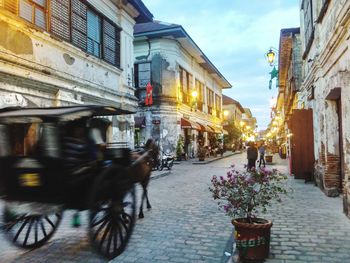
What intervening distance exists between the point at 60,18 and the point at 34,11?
1264 mm

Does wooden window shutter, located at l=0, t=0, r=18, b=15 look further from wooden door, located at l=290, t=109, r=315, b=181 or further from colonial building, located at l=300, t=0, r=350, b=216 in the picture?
wooden door, located at l=290, t=109, r=315, b=181

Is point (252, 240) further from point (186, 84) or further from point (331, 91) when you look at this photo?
point (186, 84)

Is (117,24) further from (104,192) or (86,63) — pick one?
(104,192)

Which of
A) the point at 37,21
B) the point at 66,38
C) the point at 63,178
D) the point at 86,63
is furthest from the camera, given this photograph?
the point at 86,63

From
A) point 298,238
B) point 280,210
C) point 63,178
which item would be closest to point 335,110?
point 280,210

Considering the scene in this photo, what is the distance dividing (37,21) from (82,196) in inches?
313

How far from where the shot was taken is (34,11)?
10.8m

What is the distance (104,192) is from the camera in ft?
16.3

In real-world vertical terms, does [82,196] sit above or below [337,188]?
above

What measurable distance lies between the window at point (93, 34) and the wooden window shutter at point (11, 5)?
154 inches

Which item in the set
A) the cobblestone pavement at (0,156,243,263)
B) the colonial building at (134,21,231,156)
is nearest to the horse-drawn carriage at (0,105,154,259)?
the cobblestone pavement at (0,156,243,263)

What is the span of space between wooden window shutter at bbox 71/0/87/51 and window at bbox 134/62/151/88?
1310 centimetres

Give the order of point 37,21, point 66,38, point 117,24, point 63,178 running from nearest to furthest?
point 63,178 < point 37,21 < point 66,38 < point 117,24

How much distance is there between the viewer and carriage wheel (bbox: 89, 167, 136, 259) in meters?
4.80
